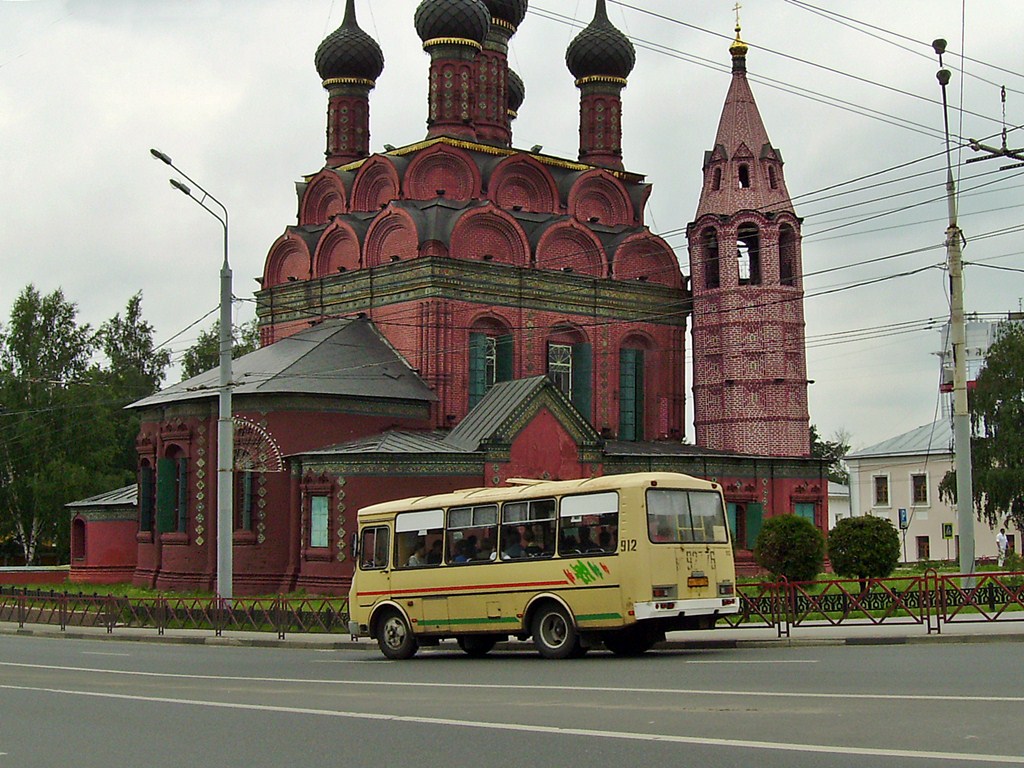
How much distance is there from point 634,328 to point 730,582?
23091mm

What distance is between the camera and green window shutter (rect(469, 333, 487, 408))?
1491 inches

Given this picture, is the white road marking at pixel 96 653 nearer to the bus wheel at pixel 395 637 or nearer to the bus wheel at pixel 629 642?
the bus wheel at pixel 395 637

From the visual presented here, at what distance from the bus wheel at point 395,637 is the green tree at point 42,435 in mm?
33597

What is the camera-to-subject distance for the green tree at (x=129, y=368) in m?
57.5

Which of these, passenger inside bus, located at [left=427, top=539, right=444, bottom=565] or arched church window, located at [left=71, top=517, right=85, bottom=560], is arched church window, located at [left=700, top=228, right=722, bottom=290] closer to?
arched church window, located at [left=71, top=517, right=85, bottom=560]

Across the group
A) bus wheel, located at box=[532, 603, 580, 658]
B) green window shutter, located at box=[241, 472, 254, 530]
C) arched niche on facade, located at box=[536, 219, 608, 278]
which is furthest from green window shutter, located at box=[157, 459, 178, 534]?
bus wheel, located at box=[532, 603, 580, 658]

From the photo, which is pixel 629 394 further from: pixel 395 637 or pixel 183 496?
pixel 395 637

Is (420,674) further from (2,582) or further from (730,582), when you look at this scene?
(2,582)

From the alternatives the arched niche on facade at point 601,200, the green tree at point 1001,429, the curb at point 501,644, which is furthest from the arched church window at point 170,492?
the green tree at point 1001,429

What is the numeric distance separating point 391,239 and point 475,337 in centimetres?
362

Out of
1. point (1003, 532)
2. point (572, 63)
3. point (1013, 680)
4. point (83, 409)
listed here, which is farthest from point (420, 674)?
point (83, 409)

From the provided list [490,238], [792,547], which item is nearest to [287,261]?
[490,238]

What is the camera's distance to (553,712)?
36.5 feet

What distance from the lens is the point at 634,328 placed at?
4122 centimetres
